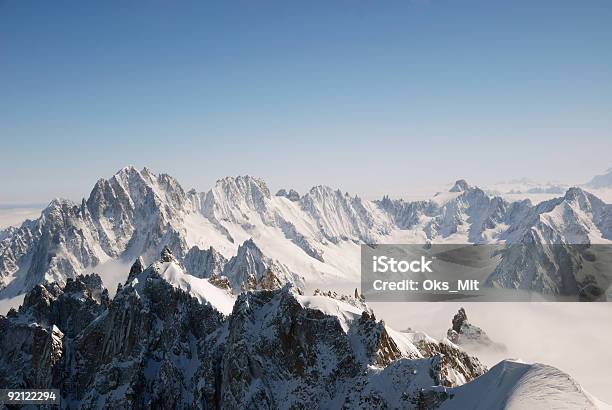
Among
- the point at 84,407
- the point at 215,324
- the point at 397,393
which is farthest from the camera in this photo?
the point at 215,324

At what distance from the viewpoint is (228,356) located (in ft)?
341

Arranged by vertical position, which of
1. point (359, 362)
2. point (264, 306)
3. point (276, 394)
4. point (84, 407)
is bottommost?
point (84, 407)

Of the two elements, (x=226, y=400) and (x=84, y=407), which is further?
(x=84, y=407)

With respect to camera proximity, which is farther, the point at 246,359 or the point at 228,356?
the point at 228,356

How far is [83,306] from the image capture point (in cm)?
16675

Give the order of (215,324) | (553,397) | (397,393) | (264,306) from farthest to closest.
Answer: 1. (215,324)
2. (264,306)
3. (397,393)
4. (553,397)

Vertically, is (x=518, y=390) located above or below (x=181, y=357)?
above

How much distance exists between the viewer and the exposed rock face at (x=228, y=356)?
3730 inches

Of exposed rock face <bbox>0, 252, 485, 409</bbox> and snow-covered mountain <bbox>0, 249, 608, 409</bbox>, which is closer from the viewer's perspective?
snow-covered mountain <bbox>0, 249, 608, 409</bbox>

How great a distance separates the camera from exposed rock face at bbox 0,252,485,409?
9475cm

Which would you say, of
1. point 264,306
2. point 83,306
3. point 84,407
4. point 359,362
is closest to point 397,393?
point 359,362

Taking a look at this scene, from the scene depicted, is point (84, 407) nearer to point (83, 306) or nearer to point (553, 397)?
point (83, 306)

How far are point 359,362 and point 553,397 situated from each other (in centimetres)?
4077

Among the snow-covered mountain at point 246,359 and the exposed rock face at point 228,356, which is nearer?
the snow-covered mountain at point 246,359
